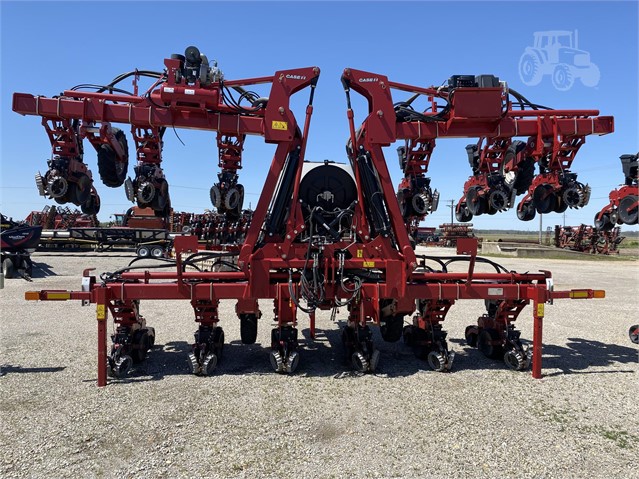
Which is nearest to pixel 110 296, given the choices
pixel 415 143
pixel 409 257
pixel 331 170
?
pixel 331 170

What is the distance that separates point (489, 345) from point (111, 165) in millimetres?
6793

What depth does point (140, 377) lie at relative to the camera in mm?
5492

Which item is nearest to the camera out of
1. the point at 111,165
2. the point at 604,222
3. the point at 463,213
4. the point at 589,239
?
the point at 111,165

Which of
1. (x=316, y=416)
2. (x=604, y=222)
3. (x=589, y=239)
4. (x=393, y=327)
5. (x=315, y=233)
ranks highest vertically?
(x=604, y=222)

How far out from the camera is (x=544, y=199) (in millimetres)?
6992

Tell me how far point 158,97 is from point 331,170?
9.11ft

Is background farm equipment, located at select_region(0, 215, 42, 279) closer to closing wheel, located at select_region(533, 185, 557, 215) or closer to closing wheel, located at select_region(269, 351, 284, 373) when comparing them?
closing wheel, located at select_region(269, 351, 284, 373)

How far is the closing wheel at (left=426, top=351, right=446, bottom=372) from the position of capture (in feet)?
19.1

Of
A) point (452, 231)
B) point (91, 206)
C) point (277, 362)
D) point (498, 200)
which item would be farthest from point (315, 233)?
point (452, 231)

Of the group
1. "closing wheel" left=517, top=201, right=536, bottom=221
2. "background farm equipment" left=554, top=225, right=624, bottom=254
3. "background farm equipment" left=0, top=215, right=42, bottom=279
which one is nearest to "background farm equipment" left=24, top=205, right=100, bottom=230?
"background farm equipment" left=0, top=215, right=42, bottom=279

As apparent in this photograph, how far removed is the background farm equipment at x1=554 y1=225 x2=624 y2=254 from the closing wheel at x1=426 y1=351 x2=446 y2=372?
36.3 m

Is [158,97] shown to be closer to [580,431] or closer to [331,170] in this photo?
[331,170]

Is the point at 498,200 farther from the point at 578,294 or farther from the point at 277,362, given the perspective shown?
the point at 277,362

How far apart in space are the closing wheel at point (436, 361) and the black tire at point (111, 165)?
18.9 feet
